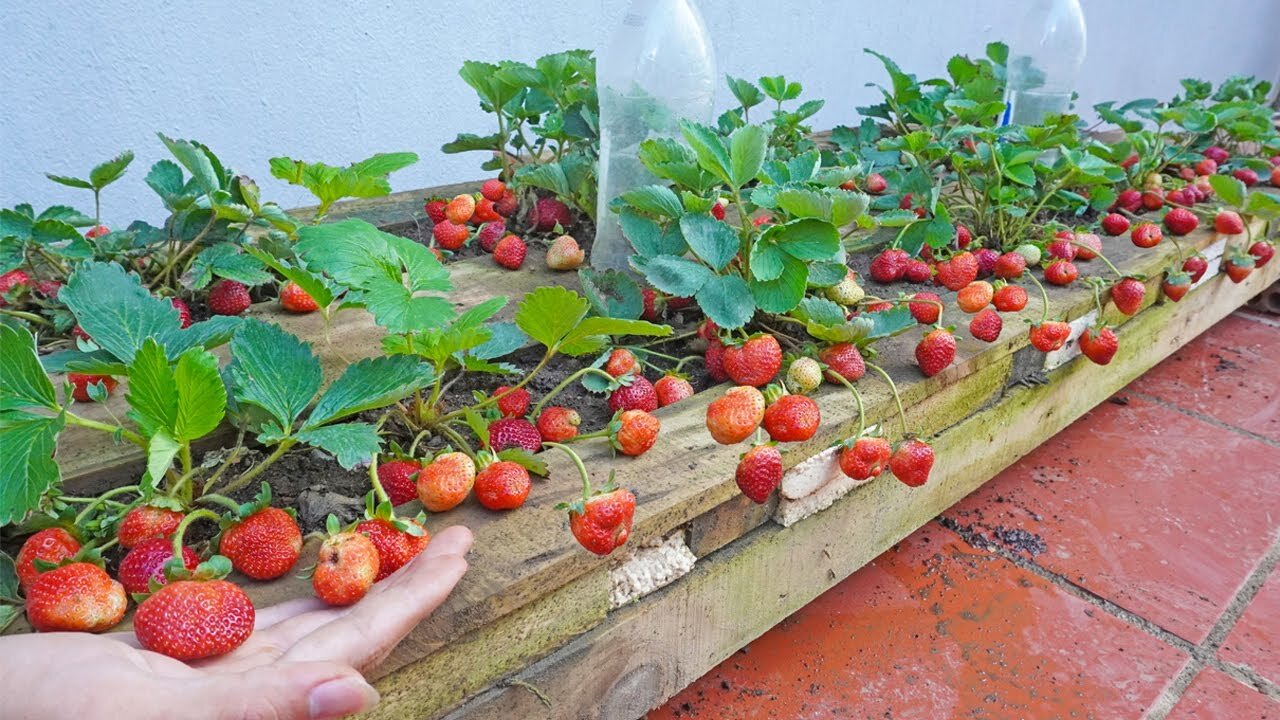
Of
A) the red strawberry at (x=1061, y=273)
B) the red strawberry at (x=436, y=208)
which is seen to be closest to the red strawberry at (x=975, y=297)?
the red strawberry at (x=1061, y=273)

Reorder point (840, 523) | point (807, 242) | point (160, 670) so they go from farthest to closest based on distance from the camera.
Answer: point (840, 523)
point (807, 242)
point (160, 670)

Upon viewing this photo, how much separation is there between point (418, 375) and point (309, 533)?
0.65 feet

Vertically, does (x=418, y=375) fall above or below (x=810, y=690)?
above

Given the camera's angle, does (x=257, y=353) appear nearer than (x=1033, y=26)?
Yes

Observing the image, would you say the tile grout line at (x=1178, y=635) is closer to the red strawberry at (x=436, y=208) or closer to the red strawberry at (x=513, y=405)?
the red strawberry at (x=513, y=405)

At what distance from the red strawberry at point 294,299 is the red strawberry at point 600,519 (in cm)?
72

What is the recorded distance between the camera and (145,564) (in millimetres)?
764

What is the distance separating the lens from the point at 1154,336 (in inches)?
84.4

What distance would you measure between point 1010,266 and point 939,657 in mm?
779

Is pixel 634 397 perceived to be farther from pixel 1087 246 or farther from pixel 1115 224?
pixel 1115 224

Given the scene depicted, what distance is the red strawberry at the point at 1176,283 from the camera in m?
1.92

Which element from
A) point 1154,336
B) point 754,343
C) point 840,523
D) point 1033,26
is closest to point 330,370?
point 754,343

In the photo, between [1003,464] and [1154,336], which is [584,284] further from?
[1154,336]

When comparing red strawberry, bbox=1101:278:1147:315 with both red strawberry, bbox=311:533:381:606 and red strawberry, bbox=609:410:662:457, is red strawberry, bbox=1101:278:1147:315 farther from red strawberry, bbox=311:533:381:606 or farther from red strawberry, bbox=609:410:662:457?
red strawberry, bbox=311:533:381:606
